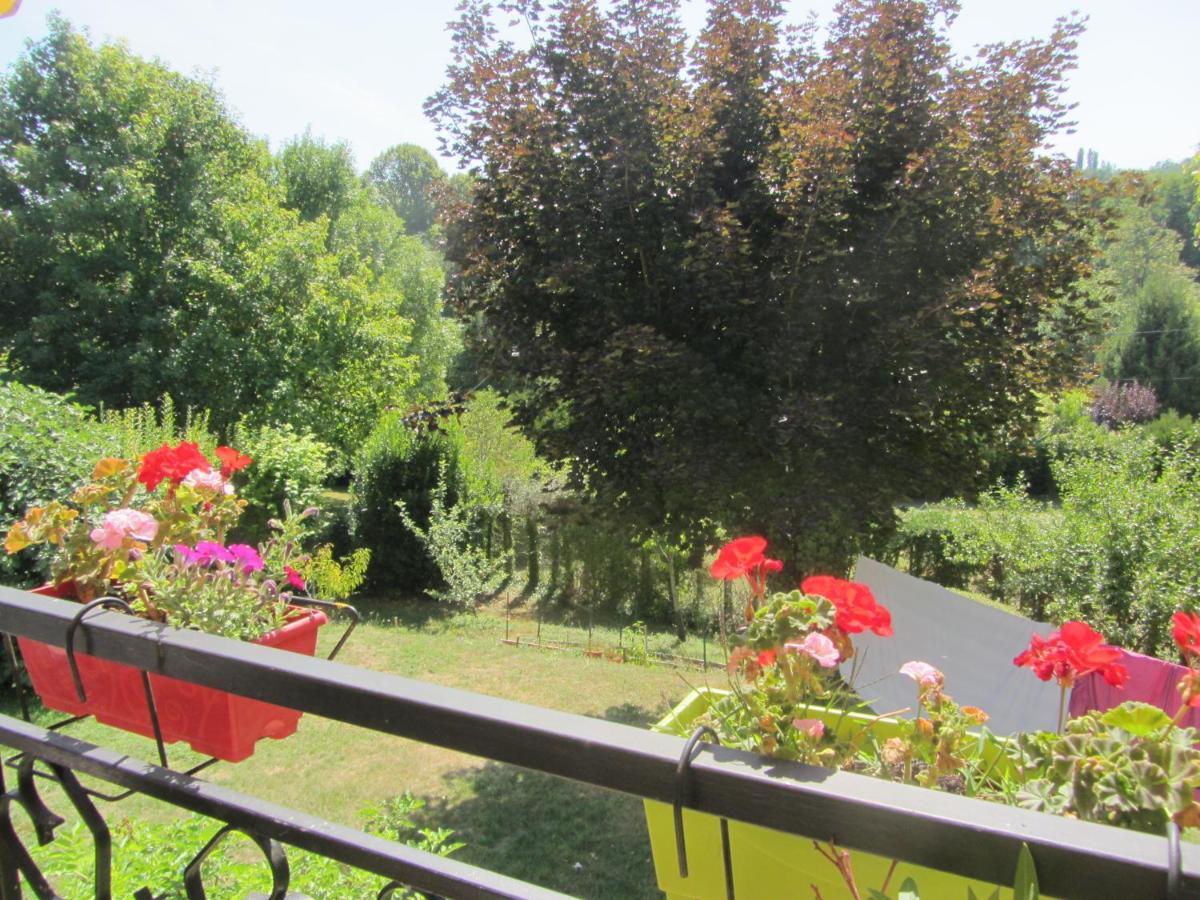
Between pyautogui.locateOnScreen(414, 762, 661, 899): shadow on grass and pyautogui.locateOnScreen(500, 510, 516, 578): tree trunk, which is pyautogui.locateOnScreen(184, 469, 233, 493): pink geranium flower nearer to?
pyautogui.locateOnScreen(414, 762, 661, 899): shadow on grass

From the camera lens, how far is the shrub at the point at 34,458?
4770mm

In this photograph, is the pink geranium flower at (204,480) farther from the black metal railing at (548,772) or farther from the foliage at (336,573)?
the foliage at (336,573)

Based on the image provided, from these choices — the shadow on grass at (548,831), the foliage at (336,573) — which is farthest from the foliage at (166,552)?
the foliage at (336,573)

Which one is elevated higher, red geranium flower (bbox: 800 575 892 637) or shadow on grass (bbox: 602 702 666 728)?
red geranium flower (bbox: 800 575 892 637)

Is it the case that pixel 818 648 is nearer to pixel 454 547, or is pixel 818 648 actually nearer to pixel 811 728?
pixel 811 728

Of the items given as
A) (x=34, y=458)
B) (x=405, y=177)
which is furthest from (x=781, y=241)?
(x=405, y=177)

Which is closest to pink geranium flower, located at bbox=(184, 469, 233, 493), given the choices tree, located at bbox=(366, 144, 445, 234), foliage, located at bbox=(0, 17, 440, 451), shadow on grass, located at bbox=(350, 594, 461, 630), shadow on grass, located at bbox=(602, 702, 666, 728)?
shadow on grass, located at bbox=(602, 702, 666, 728)

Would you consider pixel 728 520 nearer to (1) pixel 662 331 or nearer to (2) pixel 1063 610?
(1) pixel 662 331

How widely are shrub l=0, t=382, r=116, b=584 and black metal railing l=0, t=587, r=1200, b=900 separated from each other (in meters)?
4.54

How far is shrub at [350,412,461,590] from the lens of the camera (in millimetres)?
10031

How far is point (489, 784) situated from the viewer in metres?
4.94

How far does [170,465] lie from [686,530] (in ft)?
9.73

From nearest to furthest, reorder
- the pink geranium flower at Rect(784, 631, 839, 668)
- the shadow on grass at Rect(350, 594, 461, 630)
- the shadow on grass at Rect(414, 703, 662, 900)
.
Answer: the pink geranium flower at Rect(784, 631, 839, 668) < the shadow on grass at Rect(414, 703, 662, 900) < the shadow on grass at Rect(350, 594, 461, 630)

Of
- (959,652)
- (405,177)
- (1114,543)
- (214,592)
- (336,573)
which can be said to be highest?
(405,177)
